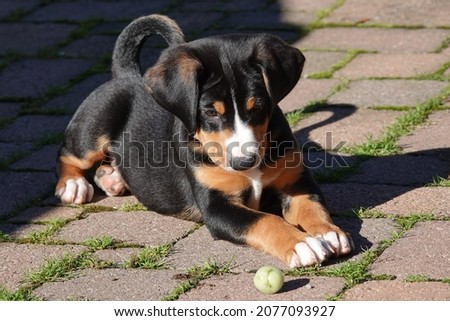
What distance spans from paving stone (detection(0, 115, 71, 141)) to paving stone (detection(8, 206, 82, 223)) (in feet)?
3.81

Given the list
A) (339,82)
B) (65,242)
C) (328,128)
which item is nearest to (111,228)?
(65,242)

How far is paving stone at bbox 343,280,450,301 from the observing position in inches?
158

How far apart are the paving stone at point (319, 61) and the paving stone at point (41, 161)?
1.92 m

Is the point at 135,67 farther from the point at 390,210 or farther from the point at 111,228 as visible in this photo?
the point at 390,210

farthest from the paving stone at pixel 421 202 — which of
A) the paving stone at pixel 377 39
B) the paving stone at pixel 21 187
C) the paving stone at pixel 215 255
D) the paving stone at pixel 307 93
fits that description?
the paving stone at pixel 377 39

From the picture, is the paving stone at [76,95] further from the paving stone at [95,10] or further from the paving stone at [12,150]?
the paving stone at [95,10]

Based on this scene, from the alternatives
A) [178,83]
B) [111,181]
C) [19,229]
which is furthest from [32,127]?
[178,83]

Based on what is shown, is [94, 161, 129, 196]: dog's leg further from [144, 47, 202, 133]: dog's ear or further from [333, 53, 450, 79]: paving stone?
[333, 53, 450, 79]: paving stone

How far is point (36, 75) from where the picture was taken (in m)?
7.79

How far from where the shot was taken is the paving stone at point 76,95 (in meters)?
7.08

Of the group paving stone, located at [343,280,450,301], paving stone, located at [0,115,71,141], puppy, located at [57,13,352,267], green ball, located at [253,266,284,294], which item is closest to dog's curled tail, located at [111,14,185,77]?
puppy, located at [57,13,352,267]

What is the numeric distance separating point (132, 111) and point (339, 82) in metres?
1.96

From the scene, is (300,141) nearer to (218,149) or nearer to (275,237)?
(218,149)
